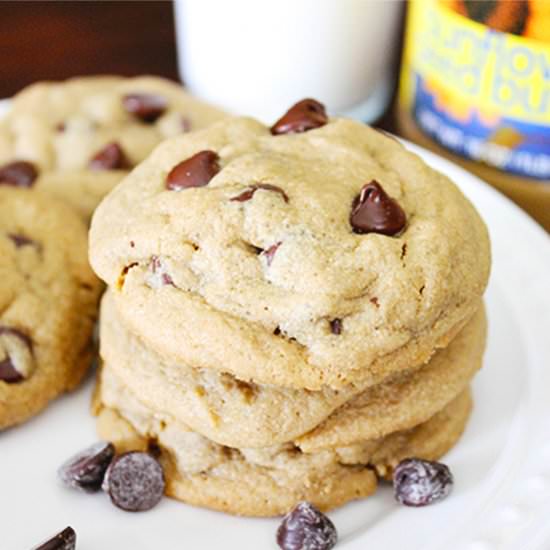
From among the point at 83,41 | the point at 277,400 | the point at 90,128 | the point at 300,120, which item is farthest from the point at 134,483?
the point at 83,41

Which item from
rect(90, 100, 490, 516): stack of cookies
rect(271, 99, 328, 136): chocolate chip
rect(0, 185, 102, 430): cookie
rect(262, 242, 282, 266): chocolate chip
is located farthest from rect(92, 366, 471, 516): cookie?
rect(271, 99, 328, 136): chocolate chip

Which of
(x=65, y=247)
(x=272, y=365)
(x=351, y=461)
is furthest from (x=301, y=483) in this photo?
(x=65, y=247)

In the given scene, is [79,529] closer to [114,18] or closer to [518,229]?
→ [518,229]

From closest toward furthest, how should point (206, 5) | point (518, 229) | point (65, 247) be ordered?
1. point (65, 247)
2. point (518, 229)
3. point (206, 5)

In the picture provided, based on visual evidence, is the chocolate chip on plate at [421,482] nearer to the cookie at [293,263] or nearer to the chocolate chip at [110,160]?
the cookie at [293,263]

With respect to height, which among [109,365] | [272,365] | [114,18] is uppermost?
[272,365]

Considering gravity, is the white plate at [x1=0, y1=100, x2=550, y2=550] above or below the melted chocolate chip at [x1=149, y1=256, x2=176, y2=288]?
below

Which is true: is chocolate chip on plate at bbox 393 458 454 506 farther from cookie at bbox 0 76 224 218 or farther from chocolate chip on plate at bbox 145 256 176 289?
cookie at bbox 0 76 224 218
